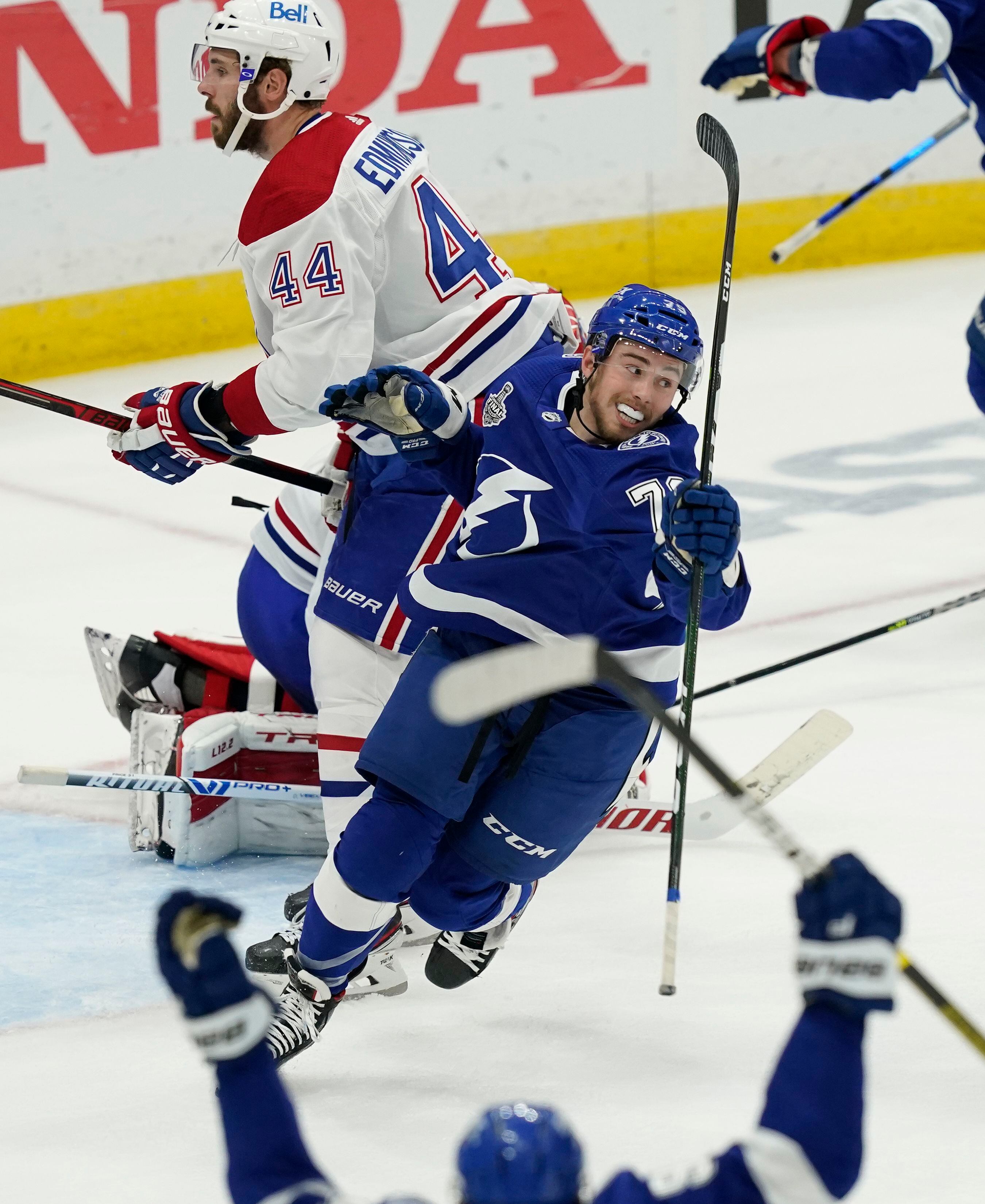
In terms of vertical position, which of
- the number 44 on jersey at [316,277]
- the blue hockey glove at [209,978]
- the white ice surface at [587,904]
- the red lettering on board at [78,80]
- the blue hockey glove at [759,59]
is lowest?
the white ice surface at [587,904]

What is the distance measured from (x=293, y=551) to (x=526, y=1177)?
2146mm

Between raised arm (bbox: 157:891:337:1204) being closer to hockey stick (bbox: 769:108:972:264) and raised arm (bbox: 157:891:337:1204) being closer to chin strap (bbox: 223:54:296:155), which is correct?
chin strap (bbox: 223:54:296:155)

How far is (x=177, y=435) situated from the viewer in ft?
10.2

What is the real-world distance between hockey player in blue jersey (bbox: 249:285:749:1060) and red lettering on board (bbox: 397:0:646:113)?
13.9ft

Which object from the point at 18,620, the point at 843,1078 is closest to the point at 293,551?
the point at 18,620

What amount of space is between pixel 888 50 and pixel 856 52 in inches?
2.6

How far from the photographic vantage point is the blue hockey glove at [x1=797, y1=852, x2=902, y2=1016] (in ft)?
4.58

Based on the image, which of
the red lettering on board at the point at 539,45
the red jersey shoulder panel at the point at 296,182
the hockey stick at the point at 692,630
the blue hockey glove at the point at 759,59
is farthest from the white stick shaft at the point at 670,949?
the red lettering on board at the point at 539,45

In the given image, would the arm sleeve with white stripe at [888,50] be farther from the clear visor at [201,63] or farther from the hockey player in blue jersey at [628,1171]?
the hockey player in blue jersey at [628,1171]

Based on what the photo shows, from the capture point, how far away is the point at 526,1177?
4.39 feet

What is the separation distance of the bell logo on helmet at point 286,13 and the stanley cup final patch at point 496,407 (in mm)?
818

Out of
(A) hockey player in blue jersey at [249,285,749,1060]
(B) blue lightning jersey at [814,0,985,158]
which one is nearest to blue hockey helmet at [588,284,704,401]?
(A) hockey player in blue jersey at [249,285,749,1060]

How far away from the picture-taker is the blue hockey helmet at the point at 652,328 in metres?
2.55

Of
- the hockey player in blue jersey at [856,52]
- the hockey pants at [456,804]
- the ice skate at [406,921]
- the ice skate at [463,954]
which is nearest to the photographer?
the hockey pants at [456,804]
